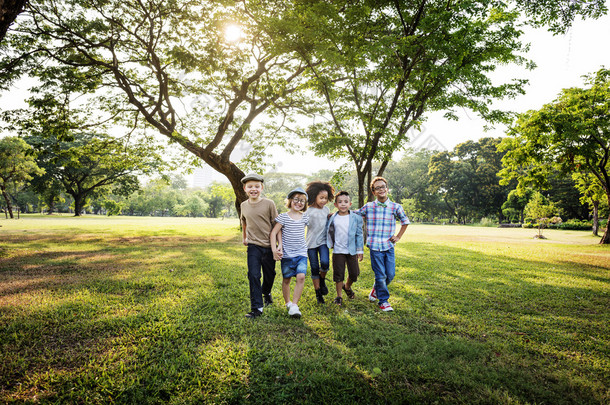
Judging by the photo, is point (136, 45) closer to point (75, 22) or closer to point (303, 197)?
point (75, 22)

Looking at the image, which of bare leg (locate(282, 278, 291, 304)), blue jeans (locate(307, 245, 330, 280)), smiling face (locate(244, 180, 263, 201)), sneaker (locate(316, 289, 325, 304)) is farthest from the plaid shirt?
smiling face (locate(244, 180, 263, 201))

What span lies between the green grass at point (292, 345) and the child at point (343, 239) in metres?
0.60

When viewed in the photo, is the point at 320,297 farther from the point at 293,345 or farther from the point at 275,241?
the point at 293,345

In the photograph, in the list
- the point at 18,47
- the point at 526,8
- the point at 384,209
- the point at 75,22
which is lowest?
the point at 384,209

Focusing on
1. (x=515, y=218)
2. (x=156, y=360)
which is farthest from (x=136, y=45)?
(x=515, y=218)

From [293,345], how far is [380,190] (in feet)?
9.37

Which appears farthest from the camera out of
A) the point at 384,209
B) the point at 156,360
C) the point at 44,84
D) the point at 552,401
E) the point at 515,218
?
the point at 515,218

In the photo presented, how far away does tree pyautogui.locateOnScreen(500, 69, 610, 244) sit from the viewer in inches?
501

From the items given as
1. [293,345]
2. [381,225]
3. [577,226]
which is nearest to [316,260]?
[381,225]

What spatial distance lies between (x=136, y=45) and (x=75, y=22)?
2.25 metres

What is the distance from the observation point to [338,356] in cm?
304

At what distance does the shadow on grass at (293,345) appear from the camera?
2.43 m

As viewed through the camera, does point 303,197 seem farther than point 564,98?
No

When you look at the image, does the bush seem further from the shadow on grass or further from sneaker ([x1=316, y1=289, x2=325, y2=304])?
sneaker ([x1=316, y1=289, x2=325, y2=304])
